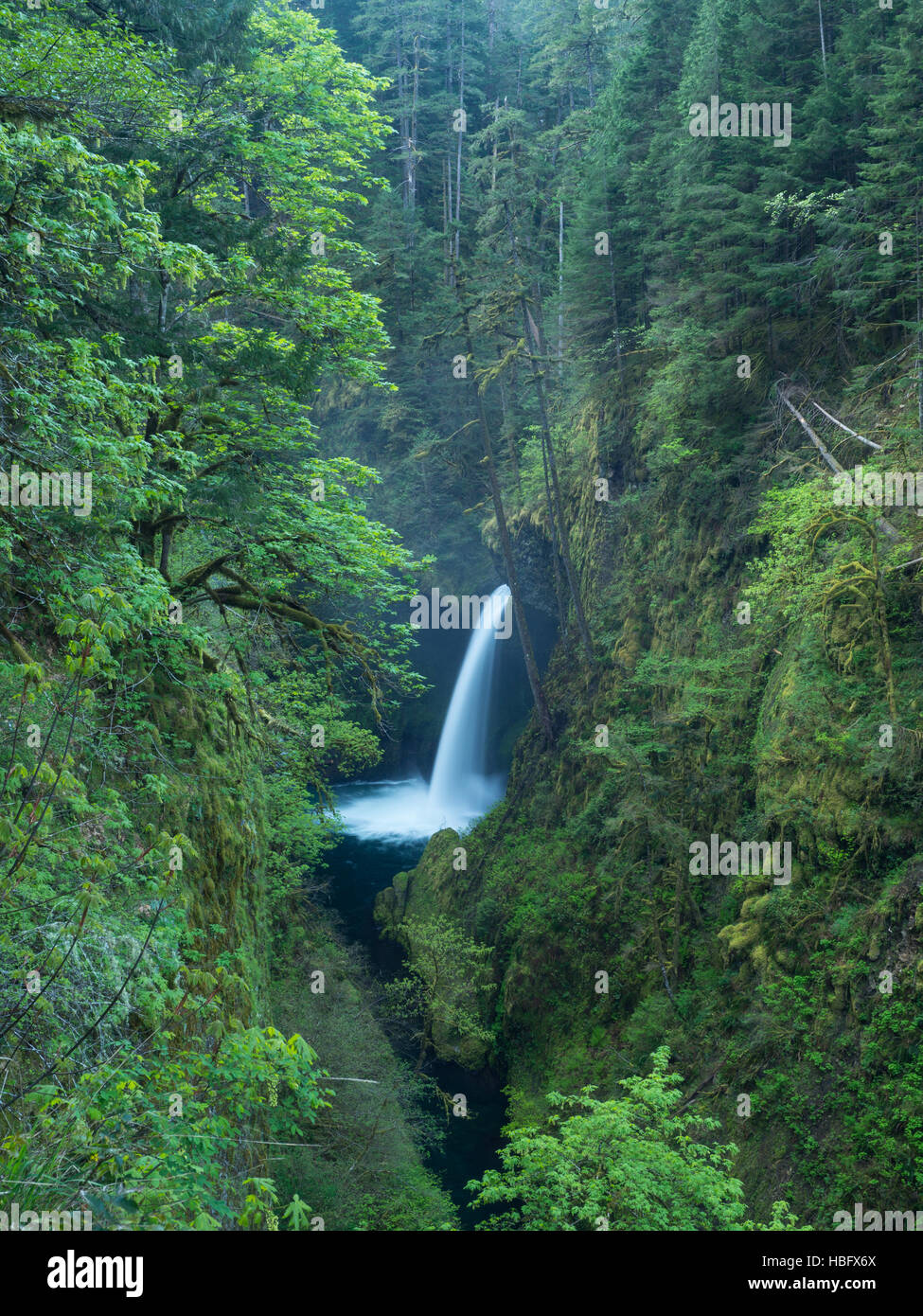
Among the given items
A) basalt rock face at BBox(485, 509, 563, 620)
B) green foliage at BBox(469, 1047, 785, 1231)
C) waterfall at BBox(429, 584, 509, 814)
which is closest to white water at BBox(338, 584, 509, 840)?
waterfall at BBox(429, 584, 509, 814)

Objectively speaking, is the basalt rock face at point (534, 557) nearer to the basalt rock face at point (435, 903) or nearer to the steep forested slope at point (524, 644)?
the steep forested slope at point (524, 644)

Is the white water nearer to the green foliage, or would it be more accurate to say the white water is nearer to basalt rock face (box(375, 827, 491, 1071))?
basalt rock face (box(375, 827, 491, 1071))

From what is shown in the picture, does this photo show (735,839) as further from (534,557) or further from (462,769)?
(462,769)

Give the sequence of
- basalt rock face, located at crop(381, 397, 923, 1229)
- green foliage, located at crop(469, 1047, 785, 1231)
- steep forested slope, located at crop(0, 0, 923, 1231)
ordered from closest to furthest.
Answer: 1. steep forested slope, located at crop(0, 0, 923, 1231)
2. green foliage, located at crop(469, 1047, 785, 1231)
3. basalt rock face, located at crop(381, 397, 923, 1229)

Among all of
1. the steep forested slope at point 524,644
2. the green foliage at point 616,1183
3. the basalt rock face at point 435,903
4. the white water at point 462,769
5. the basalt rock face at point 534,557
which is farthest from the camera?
the white water at point 462,769

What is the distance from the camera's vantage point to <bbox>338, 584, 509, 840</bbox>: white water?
2747cm

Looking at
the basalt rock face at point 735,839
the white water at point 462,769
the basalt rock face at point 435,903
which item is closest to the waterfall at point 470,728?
the white water at point 462,769

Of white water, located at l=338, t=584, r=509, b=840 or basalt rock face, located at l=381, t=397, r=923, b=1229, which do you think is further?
white water, located at l=338, t=584, r=509, b=840

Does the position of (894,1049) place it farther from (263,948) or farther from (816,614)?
(263,948)

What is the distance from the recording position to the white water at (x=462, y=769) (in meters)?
27.5

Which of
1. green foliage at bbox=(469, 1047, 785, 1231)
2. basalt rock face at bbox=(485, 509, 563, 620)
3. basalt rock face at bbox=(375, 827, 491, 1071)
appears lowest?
basalt rock face at bbox=(375, 827, 491, 1071)

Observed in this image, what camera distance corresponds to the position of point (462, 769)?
2823 centimetres

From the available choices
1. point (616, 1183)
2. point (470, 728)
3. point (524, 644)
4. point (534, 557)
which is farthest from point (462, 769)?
point (616, 1183)
